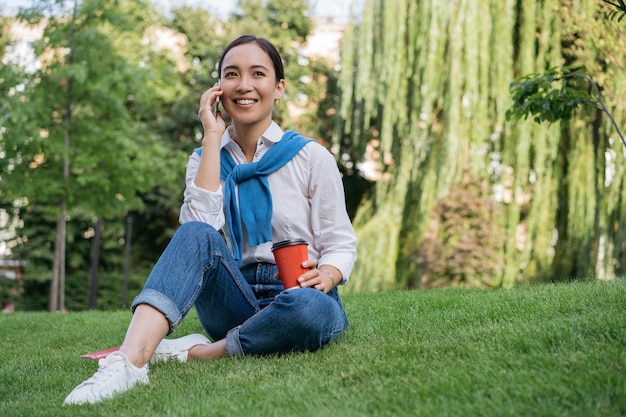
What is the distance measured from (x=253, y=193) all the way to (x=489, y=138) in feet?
22.1

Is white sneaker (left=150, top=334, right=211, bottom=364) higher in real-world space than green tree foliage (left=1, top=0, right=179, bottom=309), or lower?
lower

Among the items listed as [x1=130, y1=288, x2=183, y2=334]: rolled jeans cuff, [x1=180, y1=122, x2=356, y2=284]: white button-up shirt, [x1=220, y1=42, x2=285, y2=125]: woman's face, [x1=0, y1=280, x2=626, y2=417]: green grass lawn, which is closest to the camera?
[x1=0, y1=280, x2=626, y2=417]: green grass lawn

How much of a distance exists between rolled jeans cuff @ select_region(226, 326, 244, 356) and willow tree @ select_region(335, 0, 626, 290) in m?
5.69

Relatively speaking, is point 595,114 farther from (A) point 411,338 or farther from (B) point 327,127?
(B) point 327,127

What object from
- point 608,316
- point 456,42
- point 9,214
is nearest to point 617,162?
point 456,42

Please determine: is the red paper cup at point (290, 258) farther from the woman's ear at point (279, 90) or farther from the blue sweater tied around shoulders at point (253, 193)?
the woman's ear at point (279, 90)

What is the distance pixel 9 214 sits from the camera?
722 inches

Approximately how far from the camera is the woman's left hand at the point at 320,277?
9.31 ft

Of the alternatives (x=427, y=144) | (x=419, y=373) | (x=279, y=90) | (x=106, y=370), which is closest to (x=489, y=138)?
(x=427, y=144)

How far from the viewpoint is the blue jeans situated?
272cm

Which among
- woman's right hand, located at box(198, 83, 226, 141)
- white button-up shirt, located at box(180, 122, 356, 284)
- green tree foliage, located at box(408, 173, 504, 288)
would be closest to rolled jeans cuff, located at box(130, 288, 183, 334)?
white button-up shirt, located at box(180, 122, 356, 284)

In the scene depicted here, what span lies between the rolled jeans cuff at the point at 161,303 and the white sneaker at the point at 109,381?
0.20m

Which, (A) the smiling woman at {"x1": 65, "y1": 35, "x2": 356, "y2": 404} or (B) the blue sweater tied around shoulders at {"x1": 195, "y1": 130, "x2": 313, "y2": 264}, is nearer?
(A) the smiling woman at {"x1": 65, "y1": 35, "x2": 356, "y2": 404}

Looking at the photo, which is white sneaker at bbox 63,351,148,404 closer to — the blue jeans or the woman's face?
the blue jeans
